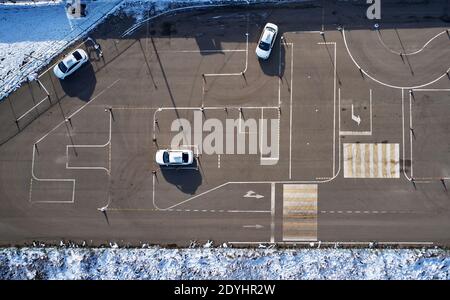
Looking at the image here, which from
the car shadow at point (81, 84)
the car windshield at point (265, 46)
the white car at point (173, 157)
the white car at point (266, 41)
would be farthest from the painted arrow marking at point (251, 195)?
the car shadow at point (81, 84)

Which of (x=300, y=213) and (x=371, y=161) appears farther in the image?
(x=371, y=161)

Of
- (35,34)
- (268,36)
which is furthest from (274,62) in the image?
→ (35,34)

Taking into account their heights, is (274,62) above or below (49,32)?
below

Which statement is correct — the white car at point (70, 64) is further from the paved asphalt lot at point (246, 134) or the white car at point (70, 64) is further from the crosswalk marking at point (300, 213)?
the crosswalk marking at point (300, 213)

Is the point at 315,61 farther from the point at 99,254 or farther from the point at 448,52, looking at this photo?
the point at 99,254

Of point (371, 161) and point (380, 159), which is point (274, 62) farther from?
point (380, 159)
